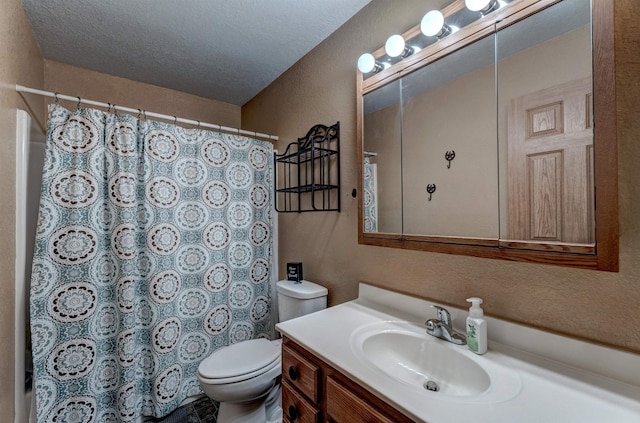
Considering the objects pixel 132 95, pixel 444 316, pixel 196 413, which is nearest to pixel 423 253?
pixel 444 316

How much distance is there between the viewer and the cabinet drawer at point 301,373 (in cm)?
93

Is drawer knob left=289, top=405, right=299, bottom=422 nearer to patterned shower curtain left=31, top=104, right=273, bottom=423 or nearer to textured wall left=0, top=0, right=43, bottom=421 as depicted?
patterned shower curtain left=31, top=104, right=273, bottom=423

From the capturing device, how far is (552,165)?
81 cm

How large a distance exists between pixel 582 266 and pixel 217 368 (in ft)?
5.08

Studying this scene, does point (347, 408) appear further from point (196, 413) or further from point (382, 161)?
point (196, 413)

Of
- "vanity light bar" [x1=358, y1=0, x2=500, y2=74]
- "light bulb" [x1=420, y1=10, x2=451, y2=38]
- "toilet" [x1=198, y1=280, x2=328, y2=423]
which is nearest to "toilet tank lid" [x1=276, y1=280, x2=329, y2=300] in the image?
"toilet" [x1=198, y1=280, x2=328, y2=423]

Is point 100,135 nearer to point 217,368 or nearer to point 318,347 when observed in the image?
point 217,368

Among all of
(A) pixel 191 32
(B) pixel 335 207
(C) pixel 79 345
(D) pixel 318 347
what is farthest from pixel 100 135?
(D) pixel 318 347

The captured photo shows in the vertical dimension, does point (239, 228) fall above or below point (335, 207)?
below

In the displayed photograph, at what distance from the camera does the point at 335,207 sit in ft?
5.35

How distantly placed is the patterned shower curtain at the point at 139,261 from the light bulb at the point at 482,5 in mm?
1505

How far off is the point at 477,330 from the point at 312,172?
3.74 ft

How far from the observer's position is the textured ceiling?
147 centimetres

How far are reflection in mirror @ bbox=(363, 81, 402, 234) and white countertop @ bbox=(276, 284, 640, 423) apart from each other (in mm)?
501
